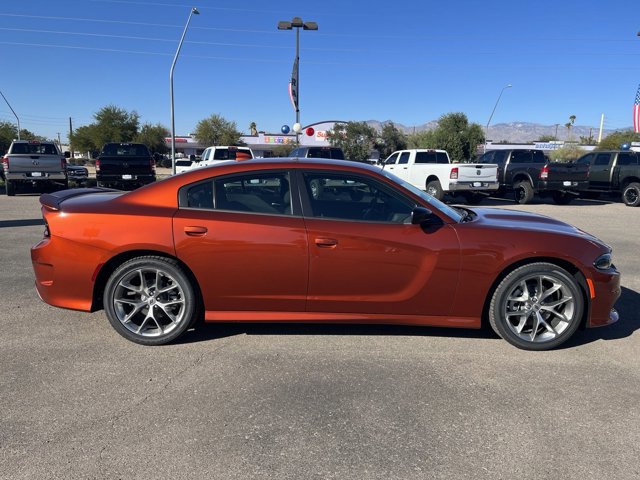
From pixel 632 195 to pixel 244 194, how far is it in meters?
17.5

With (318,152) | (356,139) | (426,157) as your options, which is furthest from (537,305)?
(356,139)

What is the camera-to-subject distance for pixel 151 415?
2.90 m

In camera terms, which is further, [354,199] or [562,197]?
[562,197]

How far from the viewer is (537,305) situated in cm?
389

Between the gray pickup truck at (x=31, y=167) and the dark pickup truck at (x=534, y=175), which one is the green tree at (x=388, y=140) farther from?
the gray pickup truck at (x=31, y=167)

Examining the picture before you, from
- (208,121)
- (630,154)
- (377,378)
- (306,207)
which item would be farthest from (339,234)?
(208,121)

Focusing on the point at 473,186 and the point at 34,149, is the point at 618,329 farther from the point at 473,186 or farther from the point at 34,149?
the point at 34,149

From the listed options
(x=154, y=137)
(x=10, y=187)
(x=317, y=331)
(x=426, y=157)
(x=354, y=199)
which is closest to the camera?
(x=354, y=199)

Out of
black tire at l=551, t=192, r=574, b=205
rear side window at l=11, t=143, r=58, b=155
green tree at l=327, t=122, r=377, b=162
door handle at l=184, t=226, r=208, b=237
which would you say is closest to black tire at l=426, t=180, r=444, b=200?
black tire at l=551, t=192, r=574, b=205

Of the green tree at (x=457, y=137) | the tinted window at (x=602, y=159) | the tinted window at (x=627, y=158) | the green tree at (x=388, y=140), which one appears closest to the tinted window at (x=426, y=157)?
the tinted window at (x=602, y=159)

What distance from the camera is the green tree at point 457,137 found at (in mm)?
51094

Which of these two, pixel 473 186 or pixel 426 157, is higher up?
pixel 426 157

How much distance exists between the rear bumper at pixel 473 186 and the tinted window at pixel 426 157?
226 cm

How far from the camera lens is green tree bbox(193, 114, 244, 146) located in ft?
225
